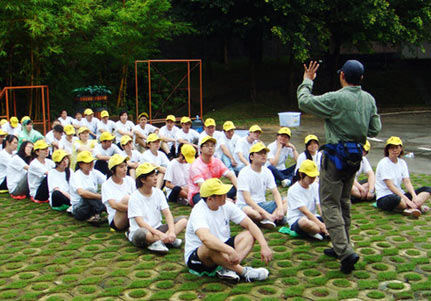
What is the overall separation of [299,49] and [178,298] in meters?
16.3

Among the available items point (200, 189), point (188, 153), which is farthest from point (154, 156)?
point (200, 189)

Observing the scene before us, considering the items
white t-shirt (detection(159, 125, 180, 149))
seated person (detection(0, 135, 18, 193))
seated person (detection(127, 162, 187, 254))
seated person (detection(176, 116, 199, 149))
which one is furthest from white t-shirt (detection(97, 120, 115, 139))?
seated person (detection(127, 162, 187, 254))

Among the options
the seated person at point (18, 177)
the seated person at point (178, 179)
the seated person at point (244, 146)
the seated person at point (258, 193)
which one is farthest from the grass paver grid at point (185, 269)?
the seated person at point (244, 146)

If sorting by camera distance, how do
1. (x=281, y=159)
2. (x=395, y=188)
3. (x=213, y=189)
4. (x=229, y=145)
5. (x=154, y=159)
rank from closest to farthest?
1. (x=213, y=189)
2. (x=395, y=188)
3. (x=154, y=159)
4. (x=281, y=159)
5. (x=229, y=145)

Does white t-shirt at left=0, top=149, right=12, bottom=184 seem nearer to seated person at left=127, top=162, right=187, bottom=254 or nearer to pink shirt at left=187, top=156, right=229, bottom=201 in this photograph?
pink shirt at left=187, top=156, right=229, bottom=201

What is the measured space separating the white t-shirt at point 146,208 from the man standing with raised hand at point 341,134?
6.46 ft

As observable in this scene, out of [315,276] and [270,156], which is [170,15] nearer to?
[270,156]

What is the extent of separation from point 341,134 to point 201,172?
287cm

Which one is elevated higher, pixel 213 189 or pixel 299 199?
pixel 213 189

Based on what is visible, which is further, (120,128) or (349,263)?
(120,128)

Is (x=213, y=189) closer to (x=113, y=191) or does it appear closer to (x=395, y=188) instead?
(x=113, y=191)

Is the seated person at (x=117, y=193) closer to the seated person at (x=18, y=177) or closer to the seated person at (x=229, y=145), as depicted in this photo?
the seated person at (x=18, y=177)

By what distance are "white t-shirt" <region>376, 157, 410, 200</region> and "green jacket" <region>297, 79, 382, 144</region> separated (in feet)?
8.44

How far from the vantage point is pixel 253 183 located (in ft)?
23.9
